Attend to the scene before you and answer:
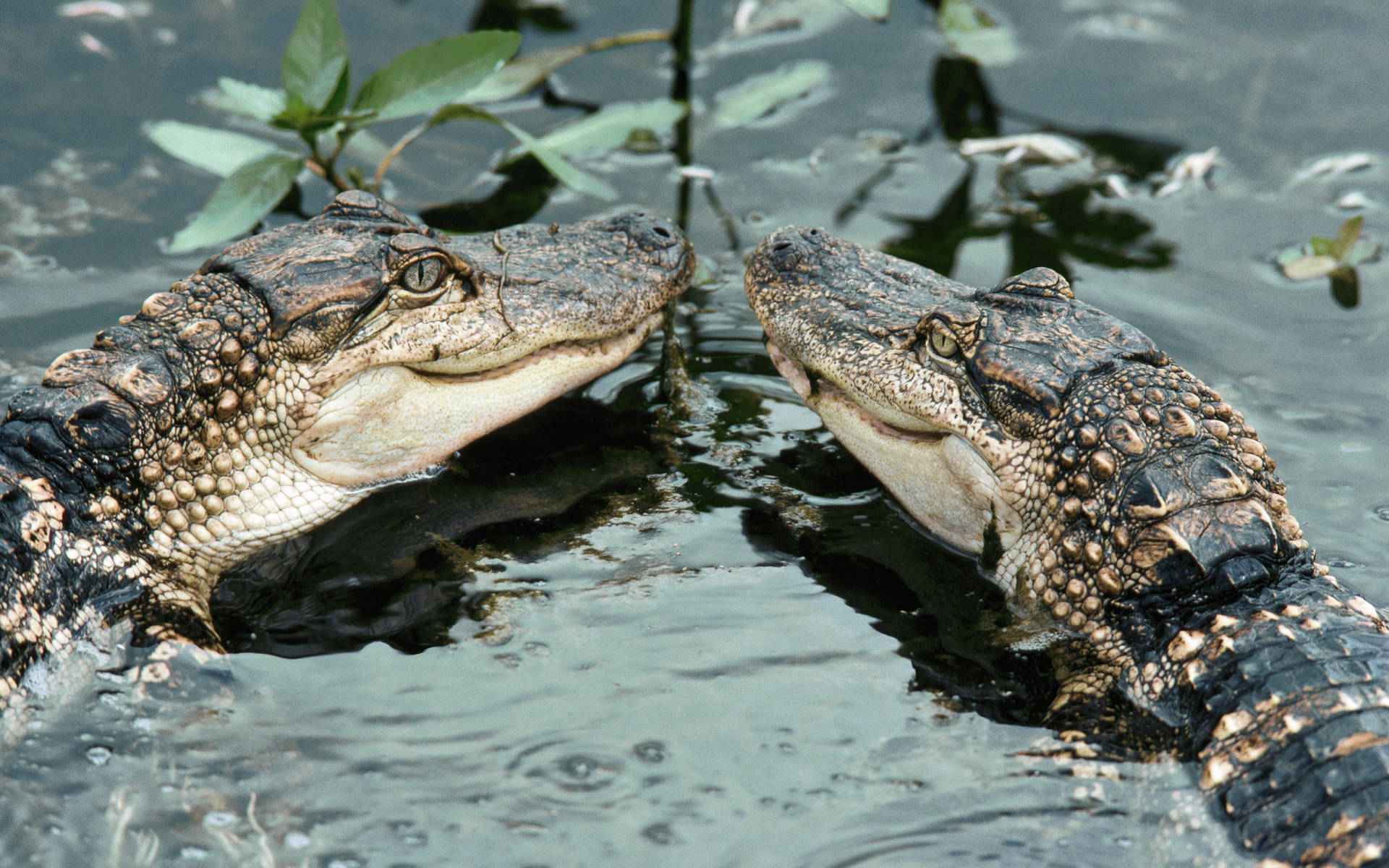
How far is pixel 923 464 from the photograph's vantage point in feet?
13.0

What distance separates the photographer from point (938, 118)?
21.2 feet

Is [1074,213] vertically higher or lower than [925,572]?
higher

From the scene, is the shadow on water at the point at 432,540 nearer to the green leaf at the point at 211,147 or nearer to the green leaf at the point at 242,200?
the green leaf at the point at 242,200

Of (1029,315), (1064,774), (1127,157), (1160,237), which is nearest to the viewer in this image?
(1064,774)

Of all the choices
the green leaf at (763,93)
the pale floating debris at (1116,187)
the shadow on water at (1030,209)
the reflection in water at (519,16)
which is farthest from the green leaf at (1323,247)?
the reflection in water at (519,16)

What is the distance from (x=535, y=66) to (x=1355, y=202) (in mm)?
4219

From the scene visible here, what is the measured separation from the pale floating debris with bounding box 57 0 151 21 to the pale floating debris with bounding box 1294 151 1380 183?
6375mm

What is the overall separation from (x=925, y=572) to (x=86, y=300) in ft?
12.3

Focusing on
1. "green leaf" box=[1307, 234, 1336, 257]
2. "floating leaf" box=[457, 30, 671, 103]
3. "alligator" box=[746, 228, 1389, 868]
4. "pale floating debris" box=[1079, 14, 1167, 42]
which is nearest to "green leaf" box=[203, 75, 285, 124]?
"floating leaf" box=[457, 30, 671, 103]

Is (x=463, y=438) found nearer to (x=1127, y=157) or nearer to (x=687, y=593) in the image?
(x=687, y=593)

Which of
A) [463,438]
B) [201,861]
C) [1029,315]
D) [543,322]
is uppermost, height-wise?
[1029,315]

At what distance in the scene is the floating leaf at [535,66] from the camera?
6090 millimetres

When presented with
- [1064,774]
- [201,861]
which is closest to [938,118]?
[1064,774]

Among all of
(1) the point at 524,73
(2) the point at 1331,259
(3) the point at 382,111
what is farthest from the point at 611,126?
(2) the point at 1331,259
